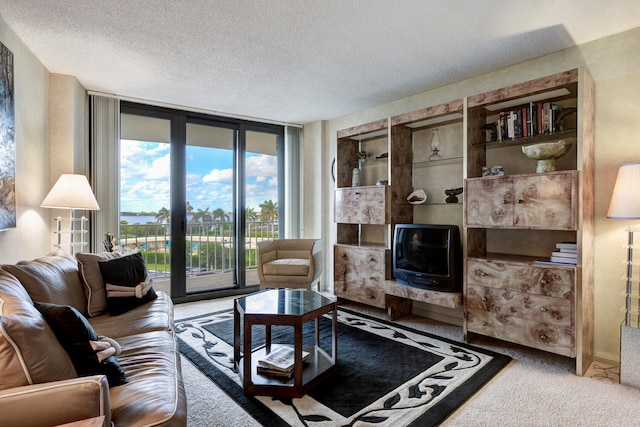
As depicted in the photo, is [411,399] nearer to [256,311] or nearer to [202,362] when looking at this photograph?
[256,311]

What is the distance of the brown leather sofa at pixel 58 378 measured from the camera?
108cm

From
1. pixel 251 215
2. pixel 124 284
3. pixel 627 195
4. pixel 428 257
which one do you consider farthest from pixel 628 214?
pixel 251 215

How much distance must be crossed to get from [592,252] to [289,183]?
372 centimetres

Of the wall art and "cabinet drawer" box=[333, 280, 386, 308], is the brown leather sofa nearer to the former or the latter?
the wall art

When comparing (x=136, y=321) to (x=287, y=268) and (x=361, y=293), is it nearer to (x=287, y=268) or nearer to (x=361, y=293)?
(x=287, y=268)

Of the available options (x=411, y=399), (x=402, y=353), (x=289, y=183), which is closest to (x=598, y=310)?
(x=402, y=353)

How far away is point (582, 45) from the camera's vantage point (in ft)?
8.99

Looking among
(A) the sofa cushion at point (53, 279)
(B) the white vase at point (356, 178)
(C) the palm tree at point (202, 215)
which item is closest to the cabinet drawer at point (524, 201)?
(B) the white vase at point (356, 178)

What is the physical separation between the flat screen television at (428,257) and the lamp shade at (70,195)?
298 cm

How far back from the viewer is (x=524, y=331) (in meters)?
2.64

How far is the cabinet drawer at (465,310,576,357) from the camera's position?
2451 mm

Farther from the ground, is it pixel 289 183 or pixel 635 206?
pixel 289 183

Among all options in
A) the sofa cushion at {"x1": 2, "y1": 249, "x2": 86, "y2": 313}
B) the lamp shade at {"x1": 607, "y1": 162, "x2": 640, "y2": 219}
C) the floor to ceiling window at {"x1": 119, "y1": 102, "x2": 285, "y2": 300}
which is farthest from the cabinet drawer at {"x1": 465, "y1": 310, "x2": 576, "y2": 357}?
the floor to ceiling window at {"x1": 119, "y1": 102, "x2": 285, "y2": 300}

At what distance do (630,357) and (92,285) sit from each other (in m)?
3.71
